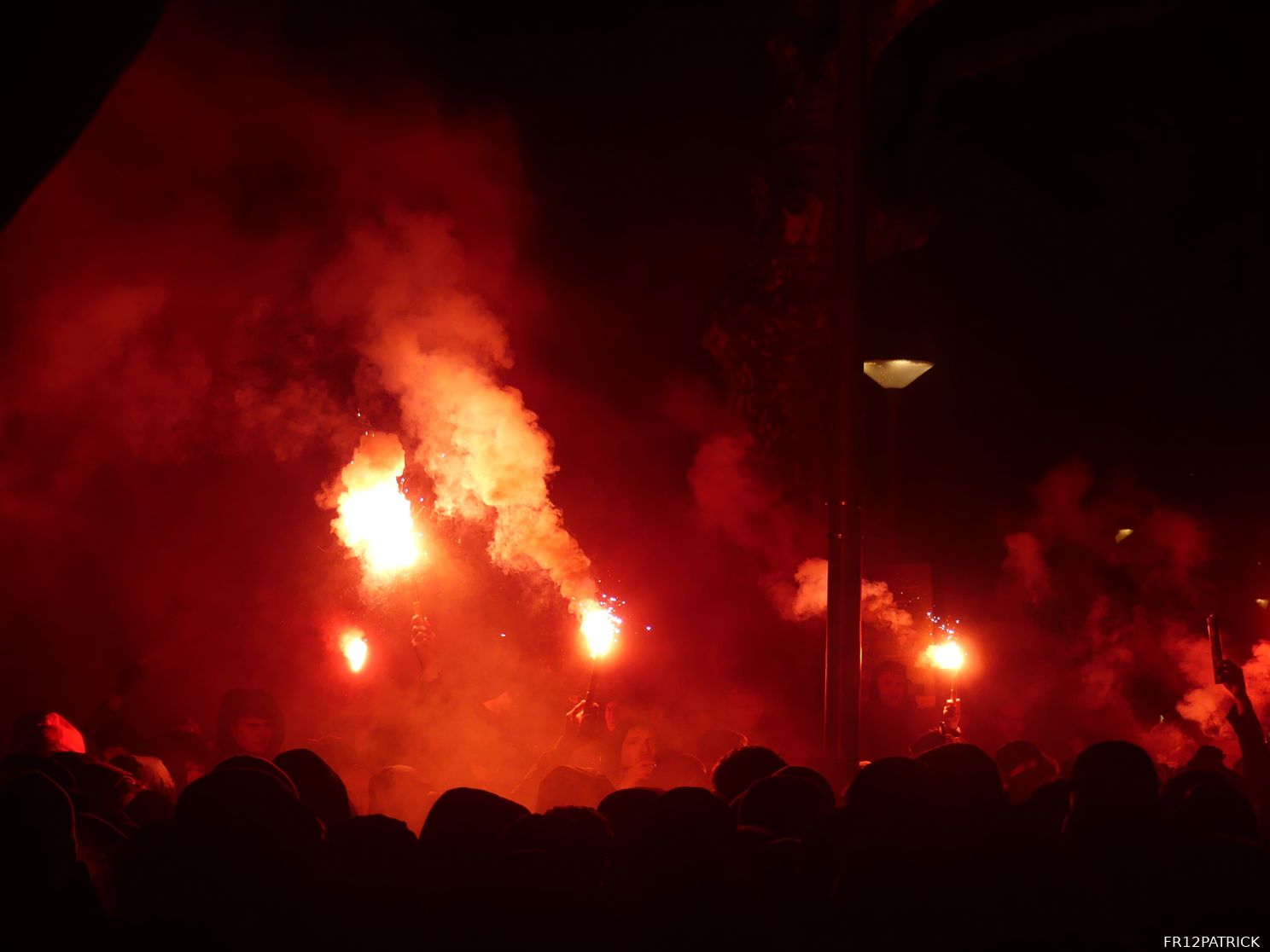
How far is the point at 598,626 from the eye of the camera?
7680 mm

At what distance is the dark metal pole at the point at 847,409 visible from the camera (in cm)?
461

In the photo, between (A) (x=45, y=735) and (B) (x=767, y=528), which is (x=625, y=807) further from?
(B) (x=767, y=528)

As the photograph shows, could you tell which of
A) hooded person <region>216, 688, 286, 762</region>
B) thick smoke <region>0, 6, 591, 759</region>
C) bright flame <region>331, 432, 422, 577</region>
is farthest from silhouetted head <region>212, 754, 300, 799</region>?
thick smoke <region>0, 6, 591, 759</region>

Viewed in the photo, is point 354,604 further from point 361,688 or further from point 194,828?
point 194,828

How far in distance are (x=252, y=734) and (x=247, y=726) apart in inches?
2.5

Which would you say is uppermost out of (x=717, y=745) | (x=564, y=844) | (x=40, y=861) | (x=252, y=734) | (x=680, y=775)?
(x=717, y=745)

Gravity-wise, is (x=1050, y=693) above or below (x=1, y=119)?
above

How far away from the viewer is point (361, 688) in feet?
30.0

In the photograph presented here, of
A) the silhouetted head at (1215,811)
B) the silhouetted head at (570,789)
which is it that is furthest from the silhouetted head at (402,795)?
the silhouetted head at (1215,811)

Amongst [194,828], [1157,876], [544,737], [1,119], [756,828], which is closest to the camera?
[1,119]

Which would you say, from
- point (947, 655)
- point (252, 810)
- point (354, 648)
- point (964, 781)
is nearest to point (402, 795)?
point (252, 810)

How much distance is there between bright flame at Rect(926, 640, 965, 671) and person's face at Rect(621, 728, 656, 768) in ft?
9.04

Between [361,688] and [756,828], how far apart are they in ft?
21.6

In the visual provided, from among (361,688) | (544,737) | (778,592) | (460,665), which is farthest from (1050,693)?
(361,688)
